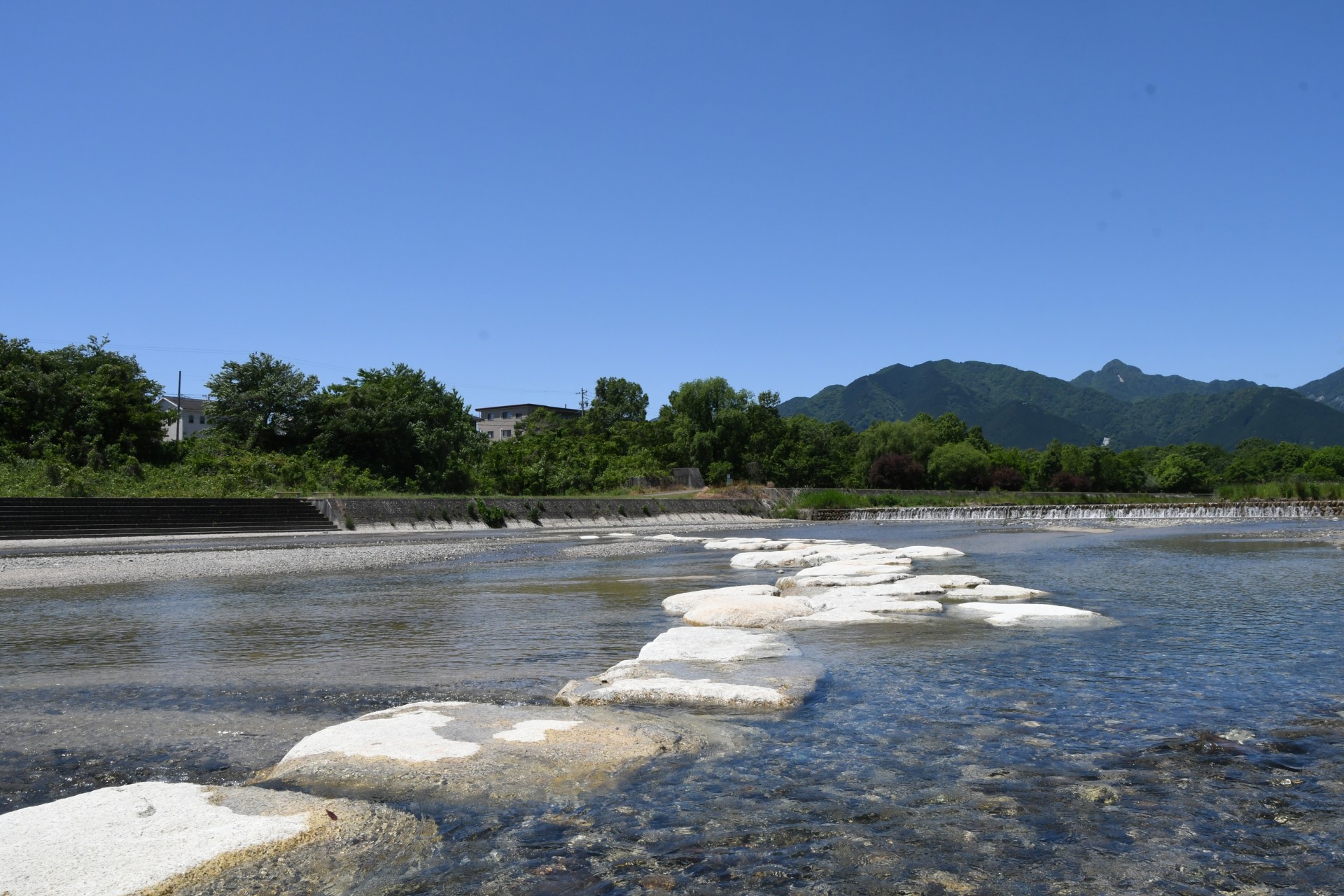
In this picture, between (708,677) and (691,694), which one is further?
(708,677)

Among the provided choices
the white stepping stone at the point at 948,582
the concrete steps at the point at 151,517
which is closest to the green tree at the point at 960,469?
the concrete steps at the point at 151,517

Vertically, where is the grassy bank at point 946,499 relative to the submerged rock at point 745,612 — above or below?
above

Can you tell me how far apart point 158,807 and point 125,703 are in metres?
3.59

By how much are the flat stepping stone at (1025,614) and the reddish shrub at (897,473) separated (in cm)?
8429

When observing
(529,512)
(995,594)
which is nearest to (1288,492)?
(529,512)

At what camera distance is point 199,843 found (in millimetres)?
3650

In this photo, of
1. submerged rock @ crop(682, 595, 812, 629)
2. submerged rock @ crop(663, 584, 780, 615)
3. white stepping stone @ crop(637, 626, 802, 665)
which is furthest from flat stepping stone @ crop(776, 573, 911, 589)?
white stepping stone @ crop(637, 626, 802, 665)

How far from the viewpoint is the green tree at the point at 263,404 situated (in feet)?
164

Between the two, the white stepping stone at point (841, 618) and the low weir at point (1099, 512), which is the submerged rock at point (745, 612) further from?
the low weir at point (1099, 512)

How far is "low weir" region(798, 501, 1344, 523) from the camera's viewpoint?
1954 inches

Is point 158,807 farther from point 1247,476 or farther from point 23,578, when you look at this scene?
point 1247,476

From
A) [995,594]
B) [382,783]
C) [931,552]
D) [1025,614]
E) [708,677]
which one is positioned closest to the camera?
[382,783]

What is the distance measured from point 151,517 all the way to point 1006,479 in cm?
8624

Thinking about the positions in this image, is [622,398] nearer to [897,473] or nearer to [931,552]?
[897,473]
